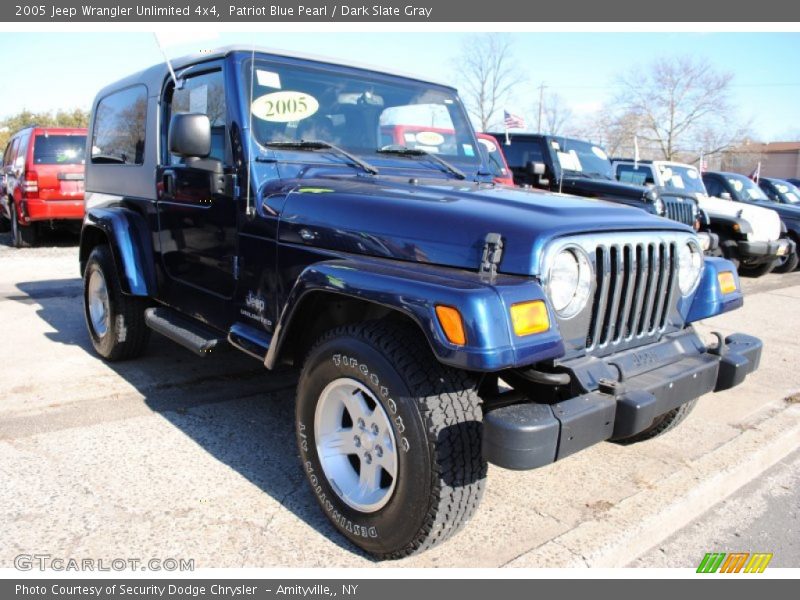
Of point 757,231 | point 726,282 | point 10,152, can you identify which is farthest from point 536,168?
point 10,152

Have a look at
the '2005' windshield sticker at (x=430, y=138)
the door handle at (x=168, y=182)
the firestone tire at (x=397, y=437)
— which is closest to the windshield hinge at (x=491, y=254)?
the firestone tire at (x=397, y=437)

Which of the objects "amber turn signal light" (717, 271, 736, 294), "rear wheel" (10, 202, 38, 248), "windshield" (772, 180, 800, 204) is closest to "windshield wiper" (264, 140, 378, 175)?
"amber turn signal light" (717, 271, 736, 294)

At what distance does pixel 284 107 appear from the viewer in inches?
132

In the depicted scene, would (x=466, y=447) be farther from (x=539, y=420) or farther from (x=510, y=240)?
(x=510, y=240)

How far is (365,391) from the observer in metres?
2.46

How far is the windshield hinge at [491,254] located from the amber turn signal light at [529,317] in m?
0.18

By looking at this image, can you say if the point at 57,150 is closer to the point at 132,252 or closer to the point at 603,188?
the point at 132,252

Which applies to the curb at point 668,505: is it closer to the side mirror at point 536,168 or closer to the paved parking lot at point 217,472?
the paved parking lot at point 217,472

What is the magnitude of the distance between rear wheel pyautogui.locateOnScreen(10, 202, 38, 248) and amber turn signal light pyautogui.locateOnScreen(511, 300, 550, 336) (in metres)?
11.2

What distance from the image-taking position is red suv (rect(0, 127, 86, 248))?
10.3 metres

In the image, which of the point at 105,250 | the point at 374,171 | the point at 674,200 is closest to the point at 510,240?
the point at 374,171

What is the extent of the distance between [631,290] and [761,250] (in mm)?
8726

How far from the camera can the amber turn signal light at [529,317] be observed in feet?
7.02

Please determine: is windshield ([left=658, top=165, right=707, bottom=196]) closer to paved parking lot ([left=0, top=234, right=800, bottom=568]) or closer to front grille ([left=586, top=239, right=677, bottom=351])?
paved parking lot ([left=0, top=234, right=800, bottom=568])
